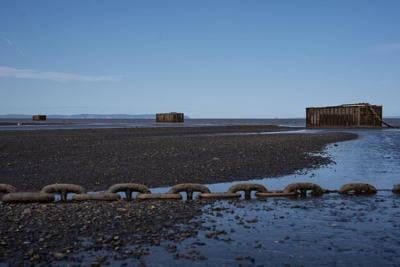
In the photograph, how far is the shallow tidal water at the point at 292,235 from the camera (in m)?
6.08

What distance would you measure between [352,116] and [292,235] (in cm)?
5651

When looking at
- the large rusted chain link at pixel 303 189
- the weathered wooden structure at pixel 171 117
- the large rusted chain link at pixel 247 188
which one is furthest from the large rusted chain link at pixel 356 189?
the weathered wooden structure at pixel 171 117

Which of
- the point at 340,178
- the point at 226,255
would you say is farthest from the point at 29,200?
the point at 340,178

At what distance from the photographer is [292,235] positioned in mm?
7309

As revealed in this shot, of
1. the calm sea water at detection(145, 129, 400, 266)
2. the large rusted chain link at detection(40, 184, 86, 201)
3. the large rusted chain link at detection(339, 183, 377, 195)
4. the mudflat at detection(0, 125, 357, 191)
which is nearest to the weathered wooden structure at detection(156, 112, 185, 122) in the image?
the mudflat at detection(0, 125, 357, 191)

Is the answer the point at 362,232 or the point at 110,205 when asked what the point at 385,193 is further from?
the point at 110,205

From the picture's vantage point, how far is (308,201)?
33.2 ft

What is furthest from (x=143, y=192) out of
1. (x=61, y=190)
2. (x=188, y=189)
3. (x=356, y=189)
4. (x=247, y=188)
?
(x=356, y=189)

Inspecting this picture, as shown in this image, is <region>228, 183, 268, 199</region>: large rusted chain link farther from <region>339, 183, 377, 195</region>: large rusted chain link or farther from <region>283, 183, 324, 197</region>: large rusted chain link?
<region>339, 183, 377, 195</region>: large rusted chain link

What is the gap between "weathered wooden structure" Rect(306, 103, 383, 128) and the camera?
5978 centimetres

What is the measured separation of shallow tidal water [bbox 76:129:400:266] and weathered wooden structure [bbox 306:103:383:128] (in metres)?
51.3

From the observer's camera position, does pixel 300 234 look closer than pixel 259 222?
Yes

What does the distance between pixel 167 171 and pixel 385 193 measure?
7109mm

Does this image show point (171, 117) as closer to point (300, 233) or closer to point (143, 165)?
point (143, 165)
